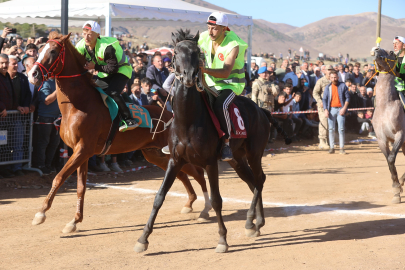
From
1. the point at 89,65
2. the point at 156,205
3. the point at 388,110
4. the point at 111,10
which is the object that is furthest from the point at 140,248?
the point at 111,10

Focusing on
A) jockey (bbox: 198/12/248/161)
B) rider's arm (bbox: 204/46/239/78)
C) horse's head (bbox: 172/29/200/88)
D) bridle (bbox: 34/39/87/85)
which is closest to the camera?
horse's head (bbox: 172/29/200/88)

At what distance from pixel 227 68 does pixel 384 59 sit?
4445mm

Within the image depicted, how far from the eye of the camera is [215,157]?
5.88 meters

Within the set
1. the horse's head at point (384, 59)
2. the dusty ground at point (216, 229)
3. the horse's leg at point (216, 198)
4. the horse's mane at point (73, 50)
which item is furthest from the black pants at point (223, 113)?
the horse's head at point (384, 59)

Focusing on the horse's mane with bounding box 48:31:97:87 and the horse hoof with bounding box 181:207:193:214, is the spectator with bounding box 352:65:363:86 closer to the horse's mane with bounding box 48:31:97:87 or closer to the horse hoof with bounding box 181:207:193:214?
the horse hoof with bounding box 181:207:193:214

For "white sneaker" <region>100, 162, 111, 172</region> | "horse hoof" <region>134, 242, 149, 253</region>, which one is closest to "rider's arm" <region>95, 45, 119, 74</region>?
"horse hoof" <region>134, 242, 149, 253</region>

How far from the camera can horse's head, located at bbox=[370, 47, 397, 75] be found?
8.90m

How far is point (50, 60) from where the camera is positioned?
6457 millimetres

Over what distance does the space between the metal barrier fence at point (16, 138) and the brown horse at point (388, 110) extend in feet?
23.0

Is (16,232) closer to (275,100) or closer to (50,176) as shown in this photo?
(50,176)

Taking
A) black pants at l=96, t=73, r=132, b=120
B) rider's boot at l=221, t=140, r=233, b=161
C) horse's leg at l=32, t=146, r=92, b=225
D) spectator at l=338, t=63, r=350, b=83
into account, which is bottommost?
horse's leg at l=32, t=146, r=92, b=225

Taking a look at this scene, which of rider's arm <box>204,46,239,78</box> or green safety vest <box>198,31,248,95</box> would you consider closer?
rider's arm <box>204,46,239,78</box>

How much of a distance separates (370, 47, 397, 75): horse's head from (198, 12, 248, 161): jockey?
12.0 ft

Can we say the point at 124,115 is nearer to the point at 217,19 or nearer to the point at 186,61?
the point at 217,19
